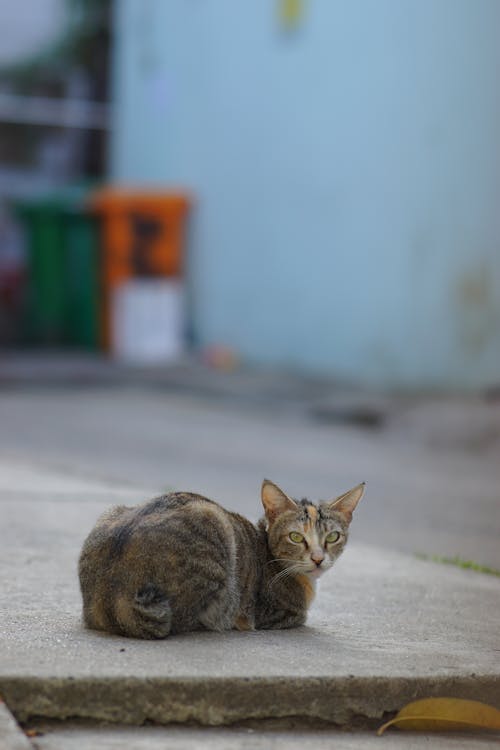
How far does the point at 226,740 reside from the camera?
362 cm

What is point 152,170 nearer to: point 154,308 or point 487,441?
point 154,308

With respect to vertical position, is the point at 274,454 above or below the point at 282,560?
below

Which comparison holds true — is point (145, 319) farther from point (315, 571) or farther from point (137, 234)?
point (315, 571)

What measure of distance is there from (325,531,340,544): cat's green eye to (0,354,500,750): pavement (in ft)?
0.99

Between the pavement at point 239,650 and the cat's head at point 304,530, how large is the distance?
23cm

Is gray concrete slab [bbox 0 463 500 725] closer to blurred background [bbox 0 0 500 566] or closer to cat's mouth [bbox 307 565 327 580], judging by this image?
cat's mouth [bbox 307 565 327 580]

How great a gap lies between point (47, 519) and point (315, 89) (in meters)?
8.82

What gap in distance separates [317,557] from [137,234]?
11540 millimetres

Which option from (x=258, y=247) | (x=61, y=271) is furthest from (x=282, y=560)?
(x=61, y=271)

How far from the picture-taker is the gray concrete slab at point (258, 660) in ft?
12.0

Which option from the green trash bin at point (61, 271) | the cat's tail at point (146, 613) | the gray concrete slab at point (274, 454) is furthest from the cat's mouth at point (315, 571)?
the green trash bin at point (61, 271)

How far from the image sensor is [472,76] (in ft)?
39.8

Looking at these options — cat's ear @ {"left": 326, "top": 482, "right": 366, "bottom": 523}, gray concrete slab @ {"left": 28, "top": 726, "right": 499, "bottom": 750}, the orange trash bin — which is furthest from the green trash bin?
gray concrete slab @ {"left": 28, "top": 726, "right": 499, "bottom": 750}

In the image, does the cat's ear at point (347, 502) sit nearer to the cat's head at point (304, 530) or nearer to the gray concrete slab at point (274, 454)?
the cat's head at point (304, 530)
